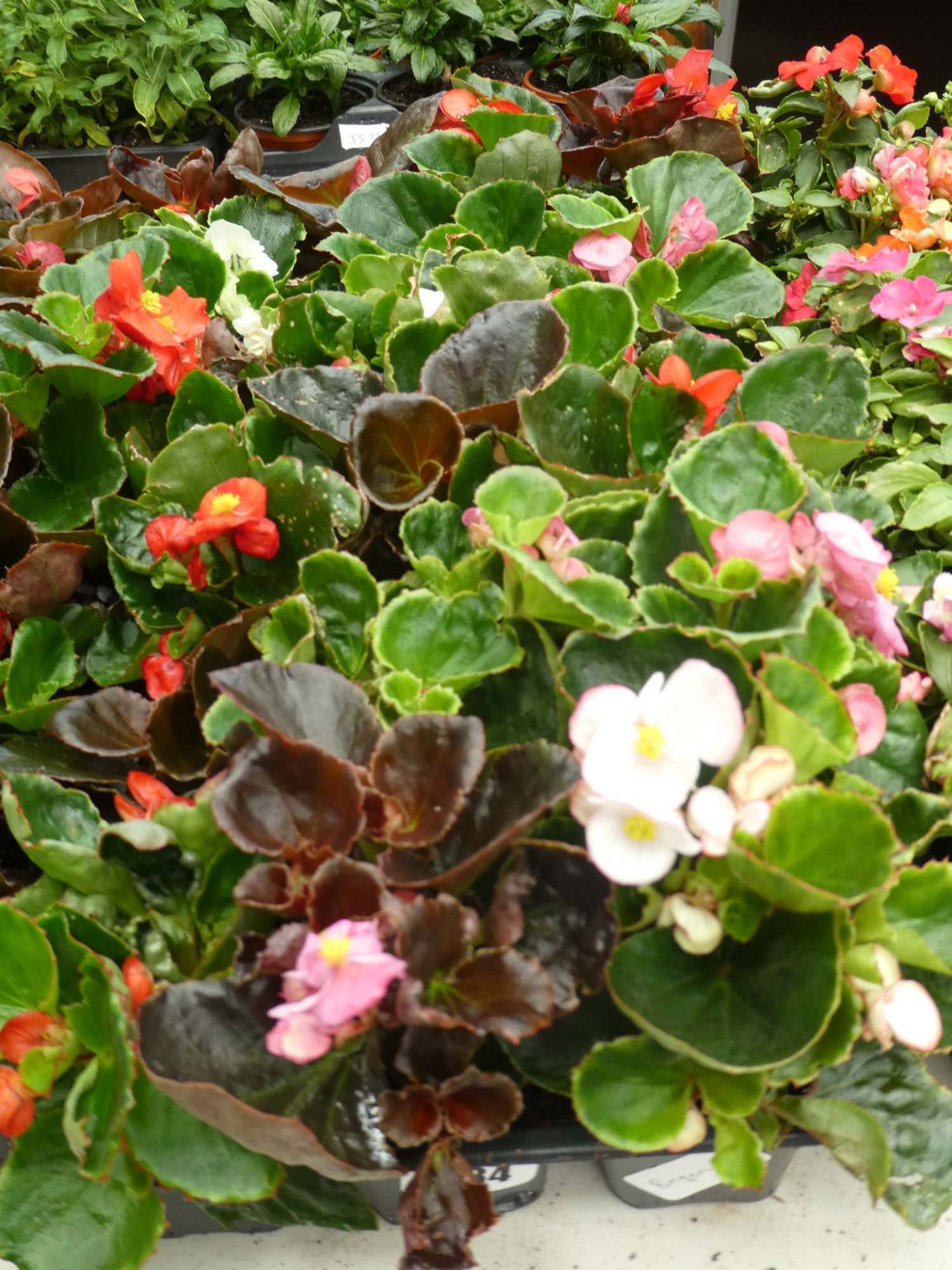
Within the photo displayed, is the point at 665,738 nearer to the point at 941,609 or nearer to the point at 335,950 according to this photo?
the point at 335,950

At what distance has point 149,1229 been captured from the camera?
0.48 meters

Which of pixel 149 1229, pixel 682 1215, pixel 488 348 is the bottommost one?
pixel 682 1215

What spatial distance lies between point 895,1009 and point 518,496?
0.92 ft

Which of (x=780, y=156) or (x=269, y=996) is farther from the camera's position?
(x=780, y=156)

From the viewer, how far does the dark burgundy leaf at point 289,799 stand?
45 cm

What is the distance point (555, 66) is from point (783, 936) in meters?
1.76

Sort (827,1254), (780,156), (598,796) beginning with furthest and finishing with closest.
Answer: (780,156)
(827,1254)
(598,796)

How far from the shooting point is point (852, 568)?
1.57 ft

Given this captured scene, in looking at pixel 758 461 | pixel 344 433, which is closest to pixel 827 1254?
→ pixel 758 461

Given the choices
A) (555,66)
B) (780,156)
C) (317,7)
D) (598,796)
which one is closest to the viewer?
(598,796)

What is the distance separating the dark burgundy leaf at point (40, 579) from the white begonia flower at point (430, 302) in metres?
0.28

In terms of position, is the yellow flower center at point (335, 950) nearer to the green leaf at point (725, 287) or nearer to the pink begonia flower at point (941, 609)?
the pink begonia flower at point (941, 609)

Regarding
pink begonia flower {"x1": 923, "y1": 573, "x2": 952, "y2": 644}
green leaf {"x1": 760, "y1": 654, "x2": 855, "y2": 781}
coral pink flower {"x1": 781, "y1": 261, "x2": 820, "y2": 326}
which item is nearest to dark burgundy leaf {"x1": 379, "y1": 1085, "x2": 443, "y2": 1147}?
green leaf {"x1": 760, "y1": 654, "x2": 855, "y2": 781}

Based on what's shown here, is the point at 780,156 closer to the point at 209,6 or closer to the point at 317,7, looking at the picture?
the point at 317,7
